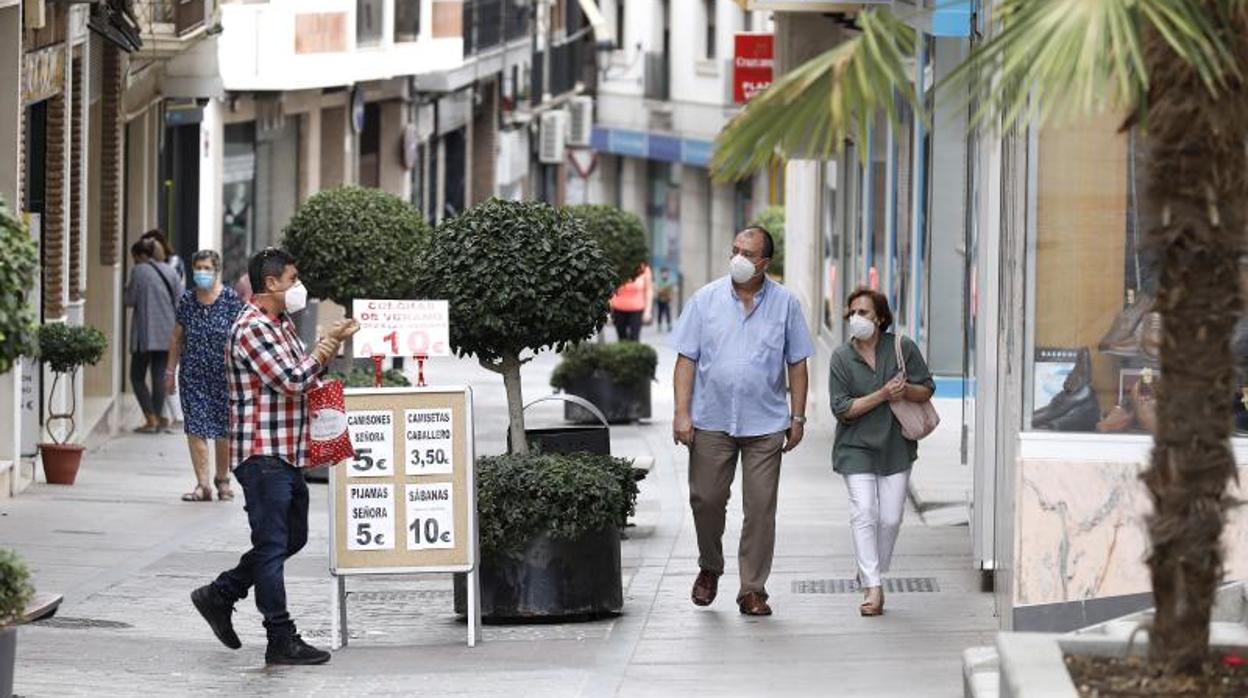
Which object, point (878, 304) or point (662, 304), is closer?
point (878, 304)

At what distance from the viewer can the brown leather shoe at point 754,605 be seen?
12164 millimetres

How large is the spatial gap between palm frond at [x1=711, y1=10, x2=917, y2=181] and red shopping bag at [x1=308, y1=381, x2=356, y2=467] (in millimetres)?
4044

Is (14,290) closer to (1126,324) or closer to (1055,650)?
(1055,650)

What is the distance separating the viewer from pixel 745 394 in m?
12.0

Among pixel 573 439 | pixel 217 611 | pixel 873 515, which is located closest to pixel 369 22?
pixel 573 439

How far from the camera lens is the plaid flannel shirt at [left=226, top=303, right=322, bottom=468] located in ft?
34.6

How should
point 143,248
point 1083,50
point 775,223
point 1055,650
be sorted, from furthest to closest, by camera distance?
point 775,223, point 143,248, point 1055,650, point 1083,50

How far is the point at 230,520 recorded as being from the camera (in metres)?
16.7

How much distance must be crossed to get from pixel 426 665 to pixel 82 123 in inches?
446

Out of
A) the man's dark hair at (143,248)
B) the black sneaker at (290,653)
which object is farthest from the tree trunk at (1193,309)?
the man's dark hair at (143,248)

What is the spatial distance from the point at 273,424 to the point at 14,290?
2331 mm

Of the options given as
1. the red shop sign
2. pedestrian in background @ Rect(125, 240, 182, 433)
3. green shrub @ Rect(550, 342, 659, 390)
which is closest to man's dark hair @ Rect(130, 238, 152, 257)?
pedestrian in background @ Rect(125, 240, 182, 433)

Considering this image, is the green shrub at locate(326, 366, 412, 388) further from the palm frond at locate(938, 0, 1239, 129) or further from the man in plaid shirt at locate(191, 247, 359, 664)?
the palm frond at locate(938, 0, 1239, 129)

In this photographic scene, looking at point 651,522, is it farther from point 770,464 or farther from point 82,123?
point 82,123
